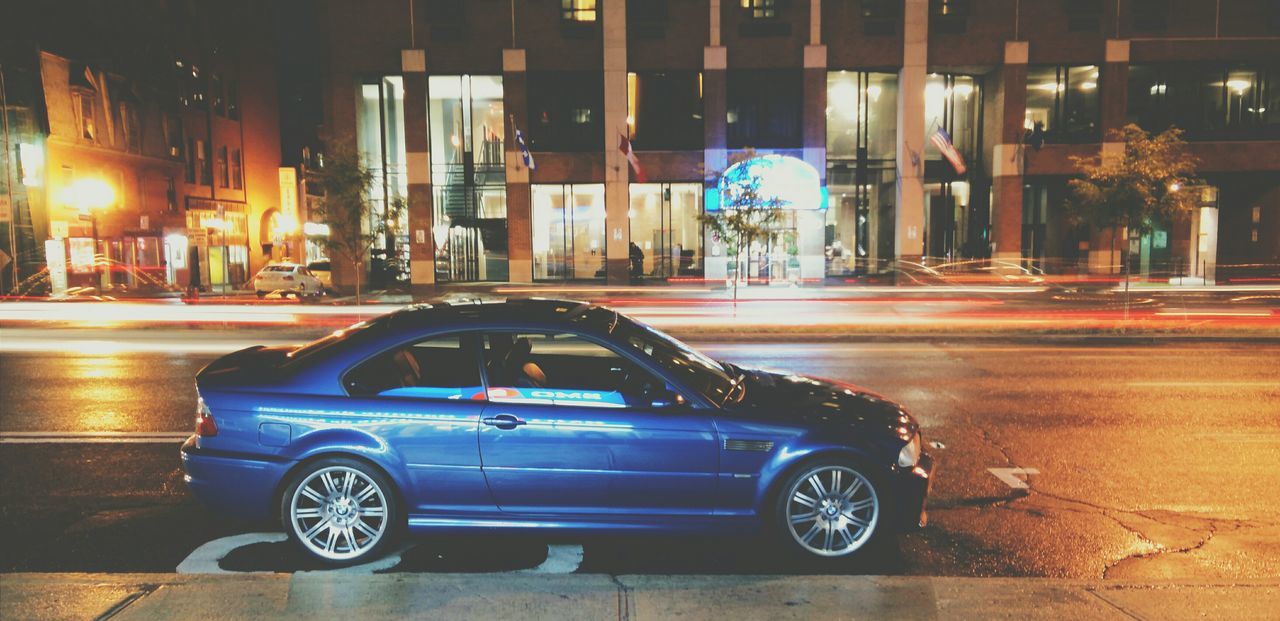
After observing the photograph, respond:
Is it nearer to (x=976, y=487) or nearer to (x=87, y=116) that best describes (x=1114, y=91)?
(x=976, y=487)

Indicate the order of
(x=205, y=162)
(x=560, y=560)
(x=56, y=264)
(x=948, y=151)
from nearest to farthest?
(x=560, y=560)
(x=948, y=151)
(x=56, y=264)
(x=205, y=162)

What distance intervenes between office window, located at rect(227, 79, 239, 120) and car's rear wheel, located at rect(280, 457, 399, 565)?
46875 mm

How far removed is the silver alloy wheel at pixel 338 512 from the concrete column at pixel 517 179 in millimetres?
27566

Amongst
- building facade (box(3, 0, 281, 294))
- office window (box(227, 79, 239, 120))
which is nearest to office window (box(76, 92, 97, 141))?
building facade (box(3, 0, 281, 294))

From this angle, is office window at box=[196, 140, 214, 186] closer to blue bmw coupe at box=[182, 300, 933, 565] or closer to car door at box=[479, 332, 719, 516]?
blue bmw coupe at box=[182, 300, 933, 565]

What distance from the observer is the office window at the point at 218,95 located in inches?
1689

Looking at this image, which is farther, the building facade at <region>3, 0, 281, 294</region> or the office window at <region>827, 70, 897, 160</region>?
the office window at <region>827, 70, 897, 160</region>

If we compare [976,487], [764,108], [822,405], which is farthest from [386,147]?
[822,405]

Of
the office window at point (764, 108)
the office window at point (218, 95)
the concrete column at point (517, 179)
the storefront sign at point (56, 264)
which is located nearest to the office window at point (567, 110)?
the concrete column at point (517, 179)

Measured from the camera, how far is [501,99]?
32.2 metres

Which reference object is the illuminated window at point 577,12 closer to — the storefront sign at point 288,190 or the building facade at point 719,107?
the building facade at point 719,107

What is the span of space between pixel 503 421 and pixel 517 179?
2813cm

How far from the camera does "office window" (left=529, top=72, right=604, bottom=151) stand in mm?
31875

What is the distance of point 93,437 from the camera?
25.7ft
